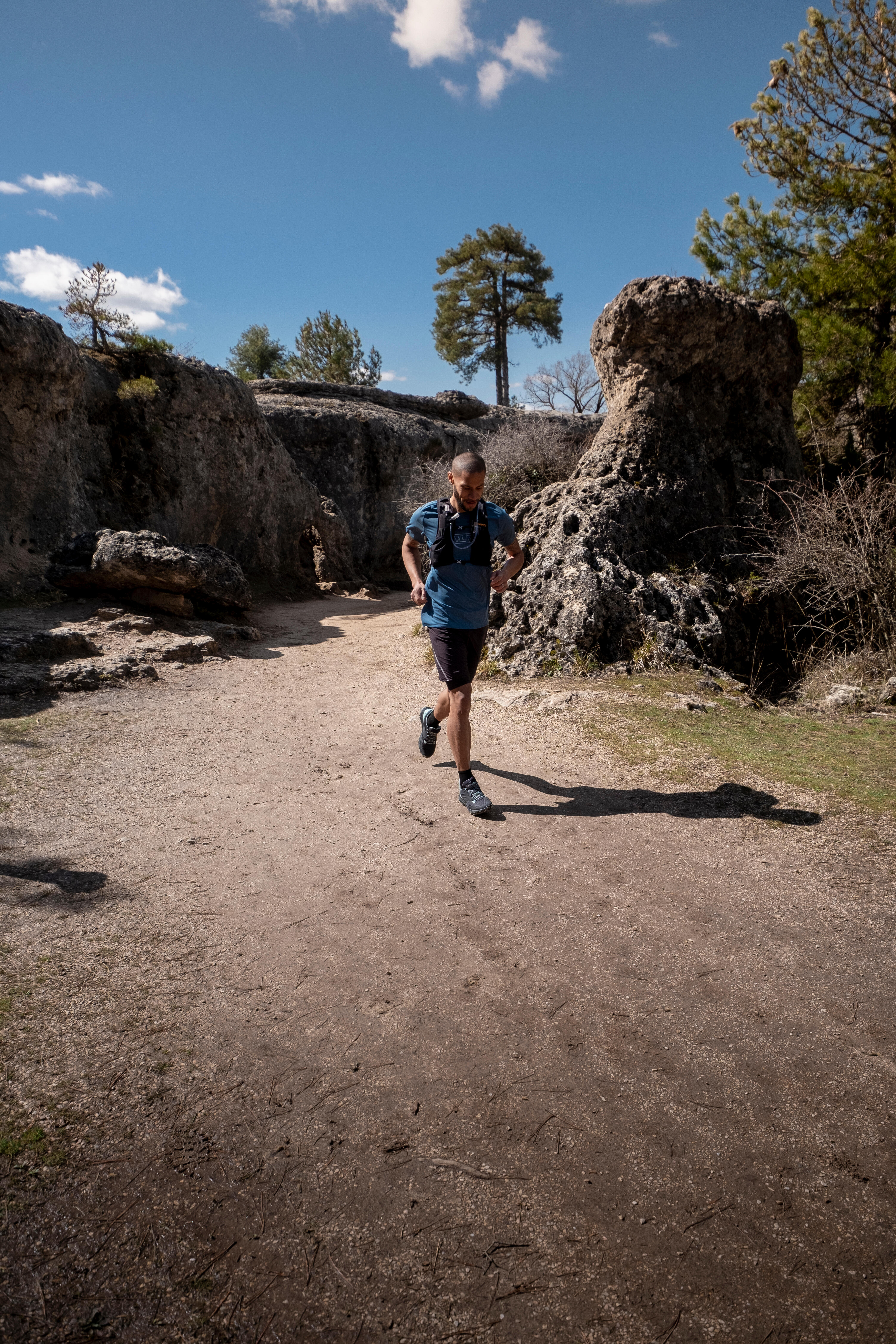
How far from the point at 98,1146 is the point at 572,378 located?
31.1m

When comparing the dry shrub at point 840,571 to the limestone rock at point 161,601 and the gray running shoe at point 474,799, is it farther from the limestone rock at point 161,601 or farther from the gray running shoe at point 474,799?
the limestone rock at point 161,601

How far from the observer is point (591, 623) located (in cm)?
623

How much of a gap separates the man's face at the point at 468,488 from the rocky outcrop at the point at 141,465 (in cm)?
639

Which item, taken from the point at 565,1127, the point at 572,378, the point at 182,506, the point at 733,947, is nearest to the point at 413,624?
the point at 182,506

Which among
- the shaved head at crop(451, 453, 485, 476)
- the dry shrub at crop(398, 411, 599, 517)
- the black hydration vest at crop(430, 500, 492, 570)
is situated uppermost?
the dry shrub at crop(398, 411, 599, 517)

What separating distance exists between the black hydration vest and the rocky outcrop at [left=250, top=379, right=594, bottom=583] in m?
11.0

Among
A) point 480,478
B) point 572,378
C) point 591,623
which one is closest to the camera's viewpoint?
point 480,478

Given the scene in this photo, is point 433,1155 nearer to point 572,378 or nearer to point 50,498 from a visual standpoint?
point 50,498

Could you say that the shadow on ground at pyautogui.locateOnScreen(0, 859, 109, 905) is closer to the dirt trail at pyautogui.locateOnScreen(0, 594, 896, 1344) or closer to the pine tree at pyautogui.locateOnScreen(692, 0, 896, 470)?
the dirt trail at pyautogui.locateOnScreen(0, 594, 896, 1344)

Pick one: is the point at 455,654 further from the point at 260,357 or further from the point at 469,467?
the point at 260,357

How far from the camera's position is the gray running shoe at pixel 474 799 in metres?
3.63

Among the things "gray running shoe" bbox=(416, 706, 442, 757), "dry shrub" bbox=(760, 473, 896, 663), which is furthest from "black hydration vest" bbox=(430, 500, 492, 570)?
"dry shrub" bbox=(760, 473, 896, 663)

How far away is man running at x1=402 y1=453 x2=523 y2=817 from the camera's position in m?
3.68

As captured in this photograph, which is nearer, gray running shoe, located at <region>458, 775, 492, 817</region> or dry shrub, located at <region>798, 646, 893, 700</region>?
gray running shoe, located at <region>458, 775, 492, 817</region>
